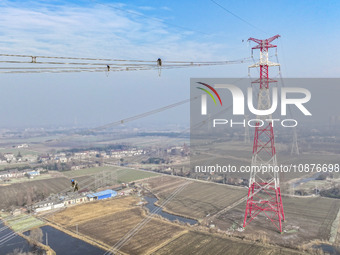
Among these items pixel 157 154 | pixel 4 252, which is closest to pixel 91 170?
pixel 157 154

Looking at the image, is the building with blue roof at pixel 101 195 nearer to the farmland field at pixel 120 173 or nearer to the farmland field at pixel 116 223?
the farmland field at pixel 116 223

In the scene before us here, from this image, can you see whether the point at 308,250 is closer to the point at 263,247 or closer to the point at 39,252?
the point at 263,247

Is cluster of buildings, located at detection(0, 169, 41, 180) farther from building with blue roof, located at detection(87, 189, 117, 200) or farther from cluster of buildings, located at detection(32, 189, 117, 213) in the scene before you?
A: building with blue roof, located at detection(87, 189, 117, 200)

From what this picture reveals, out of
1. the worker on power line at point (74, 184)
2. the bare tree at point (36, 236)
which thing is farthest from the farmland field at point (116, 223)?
the worker on power line at point (74, 184)

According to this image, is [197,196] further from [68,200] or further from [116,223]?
[68,200]

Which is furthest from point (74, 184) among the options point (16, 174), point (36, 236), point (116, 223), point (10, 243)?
point (16, 174)

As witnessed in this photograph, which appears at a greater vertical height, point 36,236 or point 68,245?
point 36,236
